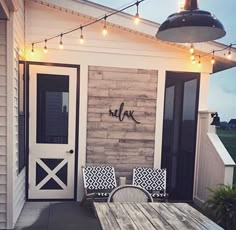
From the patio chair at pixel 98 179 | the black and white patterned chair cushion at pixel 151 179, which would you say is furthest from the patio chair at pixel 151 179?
the patio chair at pixel 98 179

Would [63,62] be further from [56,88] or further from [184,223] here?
[184,223]

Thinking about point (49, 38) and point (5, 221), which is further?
point (49, 38)

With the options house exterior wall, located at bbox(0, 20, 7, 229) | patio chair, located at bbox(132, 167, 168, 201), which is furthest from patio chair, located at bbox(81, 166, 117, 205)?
house exterior wall, located at bbox(0, 20, 7, 229)

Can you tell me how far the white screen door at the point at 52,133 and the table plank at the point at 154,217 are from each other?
2.29 m

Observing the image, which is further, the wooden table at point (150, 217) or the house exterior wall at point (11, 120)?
the house exterior wall at point (11, 120)

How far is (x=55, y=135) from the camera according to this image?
4535 millimetres

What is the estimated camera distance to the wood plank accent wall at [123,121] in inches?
179

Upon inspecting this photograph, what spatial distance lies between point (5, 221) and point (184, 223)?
92.1 inches

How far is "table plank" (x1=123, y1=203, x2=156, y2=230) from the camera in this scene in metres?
2.03

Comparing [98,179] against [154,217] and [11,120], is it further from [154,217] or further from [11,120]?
[154,217]

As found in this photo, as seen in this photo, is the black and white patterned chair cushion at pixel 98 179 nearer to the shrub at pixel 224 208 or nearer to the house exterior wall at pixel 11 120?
the house exterior wall at pixel 11 120

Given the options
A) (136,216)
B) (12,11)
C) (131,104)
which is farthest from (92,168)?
(12,11)

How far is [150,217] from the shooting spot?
2.23m

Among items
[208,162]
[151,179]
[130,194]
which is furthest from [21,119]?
[208,162]
